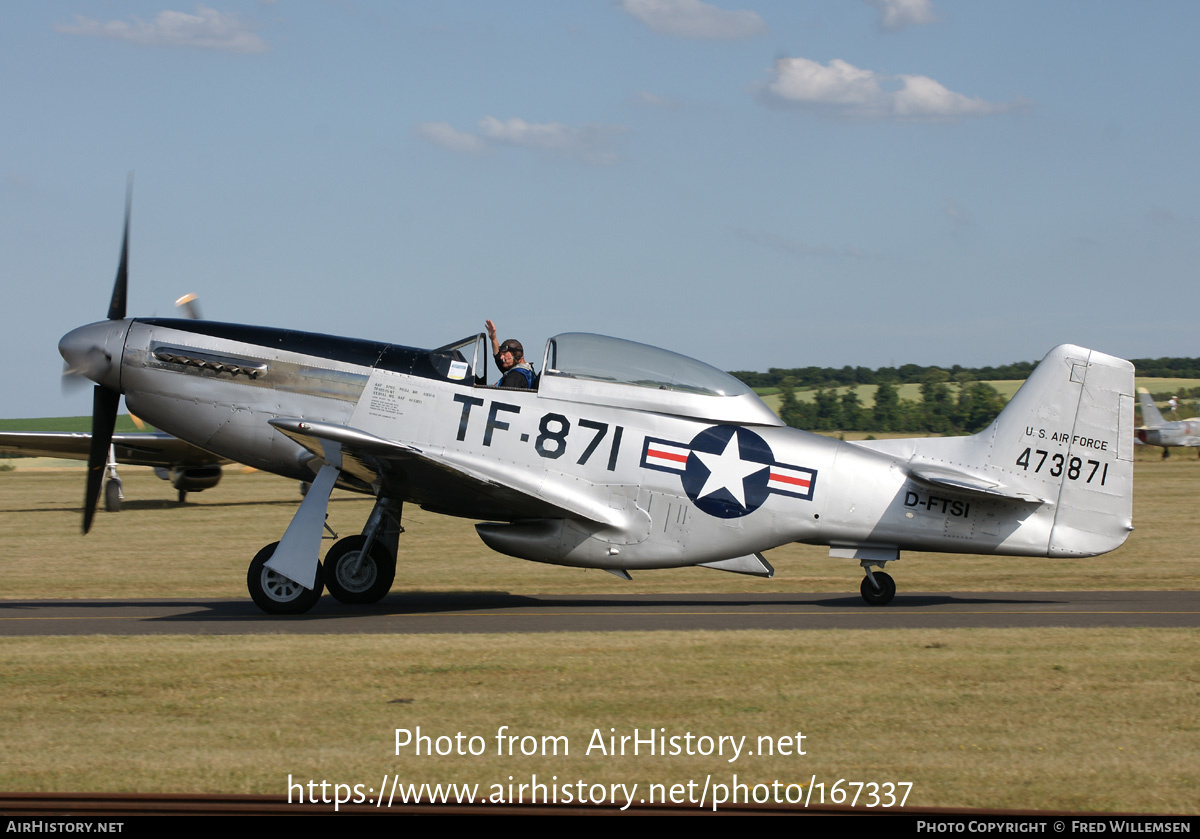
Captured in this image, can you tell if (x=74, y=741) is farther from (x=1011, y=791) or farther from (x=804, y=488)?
(x=804, y=488)

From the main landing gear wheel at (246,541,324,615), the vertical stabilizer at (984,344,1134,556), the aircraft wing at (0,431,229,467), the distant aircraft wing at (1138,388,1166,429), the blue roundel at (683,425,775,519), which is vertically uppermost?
the distant aircraft wing at (1138,388,1166,429)

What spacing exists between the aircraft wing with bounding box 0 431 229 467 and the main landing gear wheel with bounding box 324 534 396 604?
14.8 metres

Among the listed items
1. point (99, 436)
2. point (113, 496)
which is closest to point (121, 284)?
point (99, 436)

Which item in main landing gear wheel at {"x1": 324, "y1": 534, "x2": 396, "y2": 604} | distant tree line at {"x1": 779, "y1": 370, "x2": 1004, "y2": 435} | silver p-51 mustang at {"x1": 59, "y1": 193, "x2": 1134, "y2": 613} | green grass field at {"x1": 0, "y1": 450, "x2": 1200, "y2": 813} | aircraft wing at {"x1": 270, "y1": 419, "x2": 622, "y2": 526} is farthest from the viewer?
distant tree line at {"x1": 779, "y1": 370, "x2": 1004, "y2": 435}

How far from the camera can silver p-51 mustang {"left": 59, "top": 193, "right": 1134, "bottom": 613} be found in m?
10.3

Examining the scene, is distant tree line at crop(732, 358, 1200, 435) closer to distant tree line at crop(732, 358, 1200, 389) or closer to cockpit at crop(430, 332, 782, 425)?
distant tree line at crop(732, 358, 1200, 389)

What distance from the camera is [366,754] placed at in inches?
209

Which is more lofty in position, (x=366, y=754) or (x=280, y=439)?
(x=280, y=439)

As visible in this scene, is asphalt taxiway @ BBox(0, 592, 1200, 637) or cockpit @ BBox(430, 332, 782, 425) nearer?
asphalt taxiway @ BBox(0, 592, 1200, 637)

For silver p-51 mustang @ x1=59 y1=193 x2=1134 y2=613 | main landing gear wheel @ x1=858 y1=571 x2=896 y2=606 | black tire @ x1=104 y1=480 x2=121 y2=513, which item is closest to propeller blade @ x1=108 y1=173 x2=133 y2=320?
silver p-51 mustang @ x1=59 y1=193 x2=1134 y2=613

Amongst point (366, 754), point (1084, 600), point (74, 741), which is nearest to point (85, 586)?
point (74, 741)

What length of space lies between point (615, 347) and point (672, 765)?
5865 mm

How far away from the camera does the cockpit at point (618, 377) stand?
10.4m

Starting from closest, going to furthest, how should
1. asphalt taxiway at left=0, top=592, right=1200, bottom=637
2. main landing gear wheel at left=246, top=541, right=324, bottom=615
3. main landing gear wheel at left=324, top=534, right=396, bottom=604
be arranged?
asphalt taxiway at left=0, top=592, right=1200, bottom=637, main landing gear wheel at left=246, top=541, right=324, bottom=615, main landing gear wheel at left=324, top=534, right=396, bottom=604
